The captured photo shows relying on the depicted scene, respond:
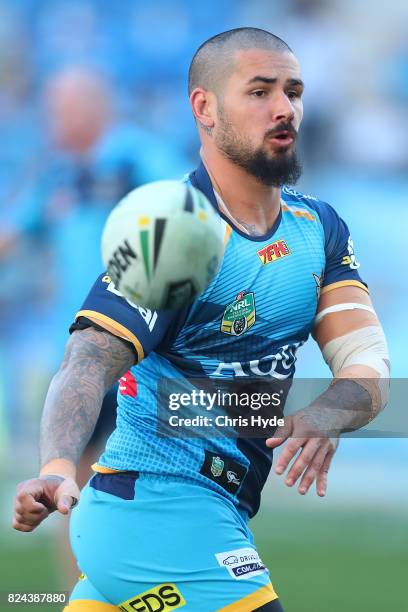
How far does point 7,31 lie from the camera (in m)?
15.5

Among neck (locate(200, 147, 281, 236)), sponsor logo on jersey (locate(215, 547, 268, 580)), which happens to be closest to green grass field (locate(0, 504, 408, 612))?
sponsor logo on jersey (locate(215, 547, 268, 580))

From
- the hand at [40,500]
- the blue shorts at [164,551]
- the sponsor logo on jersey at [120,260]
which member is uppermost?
the sponsor logo on jersey at [120,260]

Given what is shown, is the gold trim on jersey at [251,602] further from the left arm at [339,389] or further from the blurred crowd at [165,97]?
the blurred crowd at [165,97]

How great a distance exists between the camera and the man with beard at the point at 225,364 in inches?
162

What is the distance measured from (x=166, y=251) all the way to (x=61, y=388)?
64 centimetres

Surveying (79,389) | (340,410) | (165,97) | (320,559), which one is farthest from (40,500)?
(165,97)

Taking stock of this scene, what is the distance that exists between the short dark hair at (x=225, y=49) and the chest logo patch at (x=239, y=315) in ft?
2.92

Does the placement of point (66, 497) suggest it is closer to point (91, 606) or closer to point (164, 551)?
point (164, 551)

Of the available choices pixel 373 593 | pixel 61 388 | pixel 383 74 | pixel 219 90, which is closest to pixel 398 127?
pixel 383 74

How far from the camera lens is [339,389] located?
4445 mm

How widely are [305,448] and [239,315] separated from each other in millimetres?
675

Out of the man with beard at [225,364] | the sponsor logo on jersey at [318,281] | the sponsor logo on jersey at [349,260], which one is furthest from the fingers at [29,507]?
the sponsor logo on jersey at [349,260]

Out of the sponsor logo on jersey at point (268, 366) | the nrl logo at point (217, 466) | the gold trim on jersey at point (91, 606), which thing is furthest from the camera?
the sponsor logo on jersey at point (268, 366)

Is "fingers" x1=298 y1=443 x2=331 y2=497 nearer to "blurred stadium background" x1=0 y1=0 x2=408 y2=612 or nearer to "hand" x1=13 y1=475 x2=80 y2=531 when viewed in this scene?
"hand" x1=13 y1=475 x2=80 y2=531
